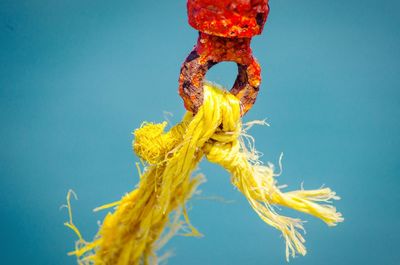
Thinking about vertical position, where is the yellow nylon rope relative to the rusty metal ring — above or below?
below

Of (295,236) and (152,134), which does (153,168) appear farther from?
(295,236)

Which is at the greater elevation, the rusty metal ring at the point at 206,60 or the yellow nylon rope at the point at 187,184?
the rusty metal ring at the point at 206,60

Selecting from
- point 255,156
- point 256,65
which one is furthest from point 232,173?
point 256,65

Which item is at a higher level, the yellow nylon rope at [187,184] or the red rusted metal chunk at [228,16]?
the red rusted metal chunk at [228,16]

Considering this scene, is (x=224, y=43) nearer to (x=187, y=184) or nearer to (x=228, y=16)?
(x=228, y=16)

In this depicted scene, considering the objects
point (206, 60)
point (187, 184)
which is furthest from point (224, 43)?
point (187, 184)
